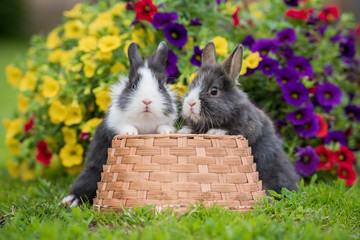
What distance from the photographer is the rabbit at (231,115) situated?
307cm

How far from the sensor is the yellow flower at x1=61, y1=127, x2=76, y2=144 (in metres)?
4.14

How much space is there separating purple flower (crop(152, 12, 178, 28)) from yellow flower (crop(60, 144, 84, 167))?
1529 millimetres

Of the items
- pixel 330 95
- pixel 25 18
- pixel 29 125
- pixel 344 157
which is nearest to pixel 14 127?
pixel 29 125

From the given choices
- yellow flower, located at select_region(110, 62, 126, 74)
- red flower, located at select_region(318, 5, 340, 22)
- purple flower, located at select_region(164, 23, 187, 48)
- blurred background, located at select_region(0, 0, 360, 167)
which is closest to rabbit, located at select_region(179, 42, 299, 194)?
purple flower, located at select_region(164, 23, 187, 48)

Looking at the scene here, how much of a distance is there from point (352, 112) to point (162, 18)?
2.52 m

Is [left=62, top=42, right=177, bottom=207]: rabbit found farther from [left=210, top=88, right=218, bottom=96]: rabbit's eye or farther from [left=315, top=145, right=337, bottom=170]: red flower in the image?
[left=315, top=145, right=337, bottom=170]: red flower

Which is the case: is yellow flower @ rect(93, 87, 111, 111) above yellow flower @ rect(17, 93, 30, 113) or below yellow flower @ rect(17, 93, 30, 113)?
below

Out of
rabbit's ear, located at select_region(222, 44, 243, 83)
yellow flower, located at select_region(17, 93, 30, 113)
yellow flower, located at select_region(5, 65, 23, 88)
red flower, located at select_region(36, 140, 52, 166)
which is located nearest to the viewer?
rabbit's ear, located at select_region(222, 44, 243, 83)

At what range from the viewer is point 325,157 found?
4.07 m

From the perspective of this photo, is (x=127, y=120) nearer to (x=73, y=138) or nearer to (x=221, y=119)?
(x=221, y=119)

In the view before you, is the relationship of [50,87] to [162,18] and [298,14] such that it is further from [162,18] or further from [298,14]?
[298,14]

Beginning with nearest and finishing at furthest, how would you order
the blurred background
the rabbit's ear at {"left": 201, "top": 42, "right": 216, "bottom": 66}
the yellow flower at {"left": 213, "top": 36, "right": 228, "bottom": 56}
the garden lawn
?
1. the garden lawn
2. the rabbit's ear at {"left": 201, "top": 42, "right": 216, "bottom": 66}
3. the yellow flower at {"left": 213, "top": 36, "right": 228, "bottom": 56}
4. the blurred background

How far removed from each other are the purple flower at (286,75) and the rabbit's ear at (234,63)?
0.96 m

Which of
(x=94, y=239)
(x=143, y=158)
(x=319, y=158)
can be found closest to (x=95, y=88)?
(x=143, y=158)
